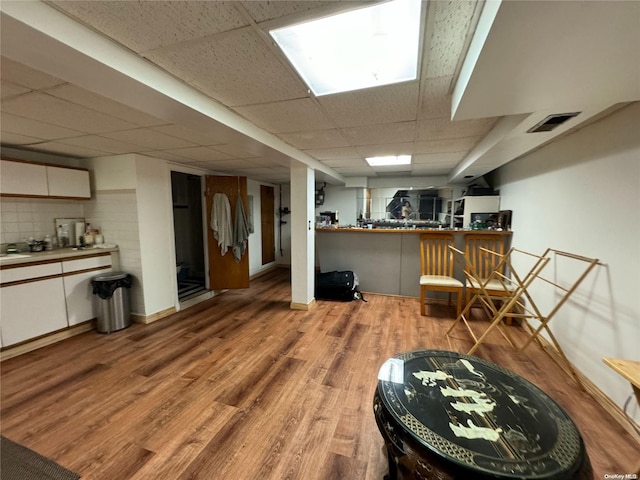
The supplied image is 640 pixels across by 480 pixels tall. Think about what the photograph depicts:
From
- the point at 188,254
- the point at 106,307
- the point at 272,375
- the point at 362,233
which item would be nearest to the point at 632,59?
the point at 272,375

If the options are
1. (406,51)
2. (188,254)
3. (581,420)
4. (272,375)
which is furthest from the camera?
Result: (188,254)

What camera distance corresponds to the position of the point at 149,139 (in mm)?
2498

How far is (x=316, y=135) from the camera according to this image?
259 cm

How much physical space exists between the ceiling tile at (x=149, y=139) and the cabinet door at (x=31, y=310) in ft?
5.78

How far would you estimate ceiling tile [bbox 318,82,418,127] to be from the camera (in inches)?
65.3

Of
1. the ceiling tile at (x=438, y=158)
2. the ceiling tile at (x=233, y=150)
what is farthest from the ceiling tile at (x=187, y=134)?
the ceiling tile at (x=438, y=158)

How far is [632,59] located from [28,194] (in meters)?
4.83

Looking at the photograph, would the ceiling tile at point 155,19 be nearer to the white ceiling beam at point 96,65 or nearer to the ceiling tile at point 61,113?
the white ceiling beam at point 96,65

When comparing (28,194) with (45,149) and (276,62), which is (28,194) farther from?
(276,62)

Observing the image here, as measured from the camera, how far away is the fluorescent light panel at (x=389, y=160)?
3.75m

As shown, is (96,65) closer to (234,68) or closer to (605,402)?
(234,68)

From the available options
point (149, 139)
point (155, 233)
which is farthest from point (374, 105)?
point (155, 233)

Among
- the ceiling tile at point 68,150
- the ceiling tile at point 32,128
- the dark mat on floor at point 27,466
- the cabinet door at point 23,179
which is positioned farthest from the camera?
the ceiling tile at point 68,150

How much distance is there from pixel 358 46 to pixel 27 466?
2932 millimetres
